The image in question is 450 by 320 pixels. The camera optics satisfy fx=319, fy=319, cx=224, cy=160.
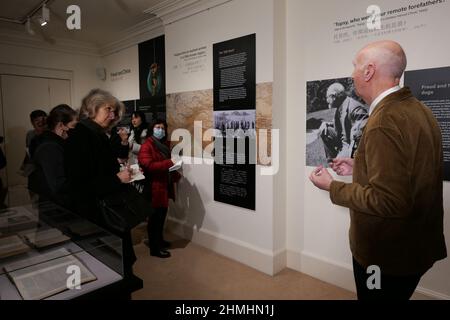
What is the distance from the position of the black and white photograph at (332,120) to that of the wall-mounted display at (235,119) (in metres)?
0.53

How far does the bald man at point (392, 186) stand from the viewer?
1.19 metres

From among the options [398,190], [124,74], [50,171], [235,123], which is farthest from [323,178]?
[124,74]

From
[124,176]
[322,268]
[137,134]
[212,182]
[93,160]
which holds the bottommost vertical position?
[322,268]

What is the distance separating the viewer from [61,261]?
1.25 metres

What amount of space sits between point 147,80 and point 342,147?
10.6 ft

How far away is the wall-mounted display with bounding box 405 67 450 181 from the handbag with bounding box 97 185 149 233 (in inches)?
75.5

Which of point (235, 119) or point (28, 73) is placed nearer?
point (235, 119)

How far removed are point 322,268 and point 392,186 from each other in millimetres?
1798

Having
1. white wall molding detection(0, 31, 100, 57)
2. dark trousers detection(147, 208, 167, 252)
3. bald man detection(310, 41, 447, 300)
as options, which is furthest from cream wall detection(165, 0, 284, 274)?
white wall molding detection(0, 31, 100, 57)

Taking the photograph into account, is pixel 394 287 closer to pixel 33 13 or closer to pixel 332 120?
pixel 332 120

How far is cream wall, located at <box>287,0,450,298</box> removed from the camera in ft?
7.03

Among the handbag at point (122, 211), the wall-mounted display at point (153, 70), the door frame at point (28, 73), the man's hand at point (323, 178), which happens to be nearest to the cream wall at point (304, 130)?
the man's hand at point (323, 178)

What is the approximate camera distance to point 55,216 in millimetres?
1648

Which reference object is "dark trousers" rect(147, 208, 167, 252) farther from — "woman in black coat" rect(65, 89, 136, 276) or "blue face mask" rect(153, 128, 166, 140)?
"woman in black coat" rect(65, 89, 136, 276)
